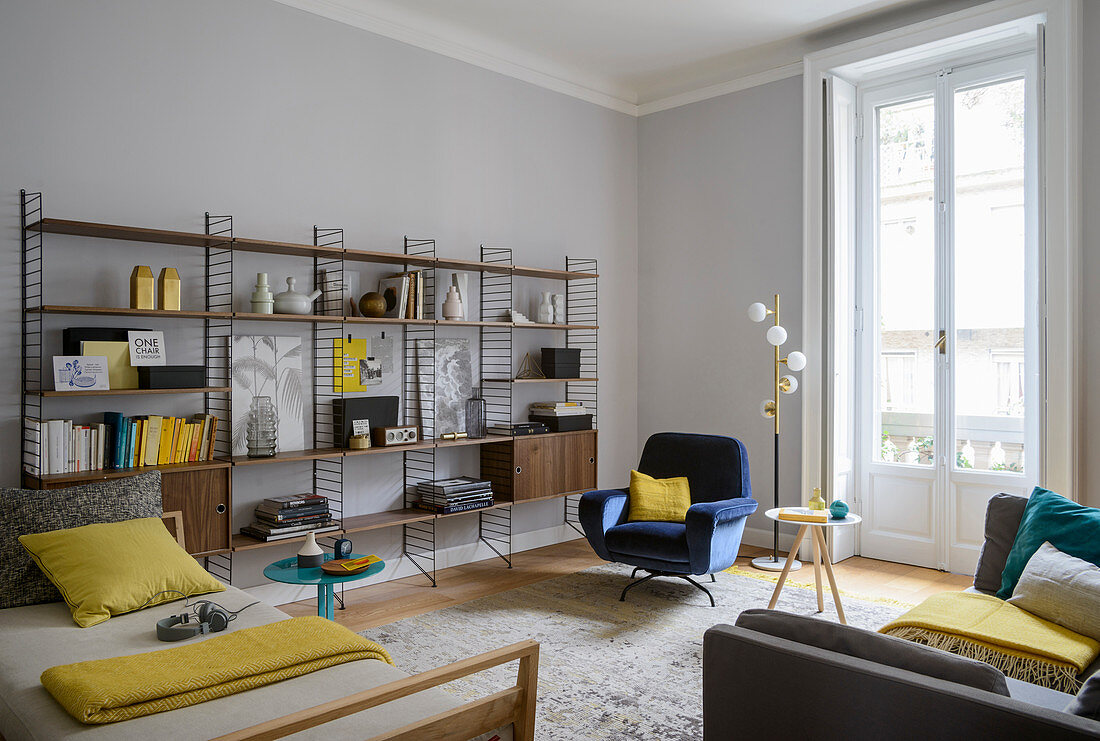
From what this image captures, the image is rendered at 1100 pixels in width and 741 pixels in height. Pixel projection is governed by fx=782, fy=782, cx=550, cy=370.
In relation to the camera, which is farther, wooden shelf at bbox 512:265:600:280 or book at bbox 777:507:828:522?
wooden shelf at bbox 512:265:600:280

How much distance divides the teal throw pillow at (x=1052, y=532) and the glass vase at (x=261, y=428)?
3.40m

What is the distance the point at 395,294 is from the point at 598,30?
222 cm

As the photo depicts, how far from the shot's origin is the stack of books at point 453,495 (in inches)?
185

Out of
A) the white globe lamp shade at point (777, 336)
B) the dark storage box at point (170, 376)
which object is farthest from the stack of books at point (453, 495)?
the white globe lamp shade at point (777, 336)

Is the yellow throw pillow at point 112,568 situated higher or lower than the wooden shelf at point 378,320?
lower

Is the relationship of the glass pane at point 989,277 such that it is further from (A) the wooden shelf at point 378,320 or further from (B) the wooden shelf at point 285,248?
(B) the wooden shelf at point 285,248

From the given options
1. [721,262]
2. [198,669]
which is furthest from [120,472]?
[721,262]

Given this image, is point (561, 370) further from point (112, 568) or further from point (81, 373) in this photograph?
point (112, 568)

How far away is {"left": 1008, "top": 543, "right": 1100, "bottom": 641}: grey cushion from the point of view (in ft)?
8.23

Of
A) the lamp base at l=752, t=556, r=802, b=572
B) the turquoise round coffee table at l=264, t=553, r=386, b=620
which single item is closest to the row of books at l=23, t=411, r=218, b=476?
the turquoise round coffee table at l=264, t=553, r=386, b=620

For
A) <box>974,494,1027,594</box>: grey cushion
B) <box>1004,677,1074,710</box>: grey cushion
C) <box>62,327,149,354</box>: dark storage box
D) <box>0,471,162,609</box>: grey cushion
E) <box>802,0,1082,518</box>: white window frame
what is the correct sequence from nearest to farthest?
<box>1004,677,1074,710</box>: grey cushion → <box>0,471,162,609</box>: grey cushion → <box>974,494,1027,594</box>: grey cushion → <box>62,327,149,354</box>: dark storage box → <box>802,0,1082,518</box>: white window frame

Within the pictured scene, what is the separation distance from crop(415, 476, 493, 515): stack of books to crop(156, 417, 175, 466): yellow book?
1.56m

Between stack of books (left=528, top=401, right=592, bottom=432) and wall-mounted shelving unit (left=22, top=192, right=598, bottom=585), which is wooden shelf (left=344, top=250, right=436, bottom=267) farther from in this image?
stack of books (left=528, top=401, right=592, bottom=432)

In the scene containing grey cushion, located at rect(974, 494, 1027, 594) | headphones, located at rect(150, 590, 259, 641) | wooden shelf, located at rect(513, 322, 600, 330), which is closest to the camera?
headphones, located at rect(150, 590, 259, 641)
